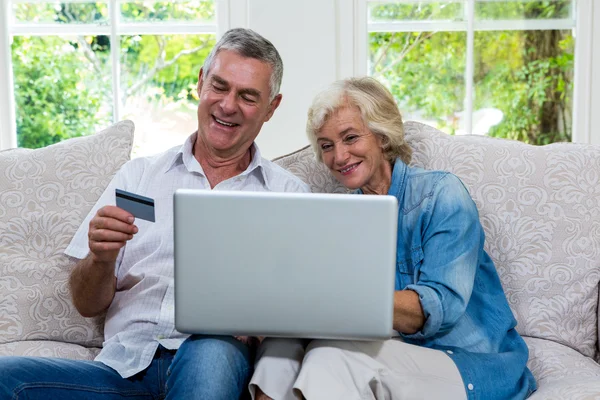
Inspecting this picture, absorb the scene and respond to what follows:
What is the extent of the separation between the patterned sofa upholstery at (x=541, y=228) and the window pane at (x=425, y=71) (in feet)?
3.28

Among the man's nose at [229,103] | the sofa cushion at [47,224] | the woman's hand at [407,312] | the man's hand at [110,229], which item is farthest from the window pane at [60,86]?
the woman's hand at [407,312]

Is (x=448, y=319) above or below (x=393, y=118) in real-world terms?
below

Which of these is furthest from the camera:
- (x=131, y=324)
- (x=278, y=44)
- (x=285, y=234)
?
(x=278, y=44)

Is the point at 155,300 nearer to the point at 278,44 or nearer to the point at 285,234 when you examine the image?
the point at 285,234

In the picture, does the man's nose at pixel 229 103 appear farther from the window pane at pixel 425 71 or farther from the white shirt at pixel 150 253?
the window pane at pixel 425 71

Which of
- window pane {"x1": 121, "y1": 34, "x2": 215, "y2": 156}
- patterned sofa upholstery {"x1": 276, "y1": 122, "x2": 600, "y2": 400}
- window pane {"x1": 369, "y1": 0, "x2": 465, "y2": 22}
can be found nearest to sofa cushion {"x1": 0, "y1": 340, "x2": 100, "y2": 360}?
patterned sofa upholstery {"x1": 276, "y1": 122, "x2": 600, "y2": 400}

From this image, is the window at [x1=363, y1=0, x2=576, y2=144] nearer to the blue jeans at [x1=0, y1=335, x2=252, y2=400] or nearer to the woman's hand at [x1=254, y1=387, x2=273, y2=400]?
the blue jeans at [x1=0, y1=335, x2=252, y2=400]

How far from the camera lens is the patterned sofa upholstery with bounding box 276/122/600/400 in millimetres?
1856

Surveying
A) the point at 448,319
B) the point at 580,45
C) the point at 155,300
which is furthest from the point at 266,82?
the point at 580,45

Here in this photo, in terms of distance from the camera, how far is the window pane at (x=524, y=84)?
293 centimetres

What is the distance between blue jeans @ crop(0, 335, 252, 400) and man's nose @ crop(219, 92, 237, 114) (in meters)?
0.61

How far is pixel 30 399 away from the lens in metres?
1.43

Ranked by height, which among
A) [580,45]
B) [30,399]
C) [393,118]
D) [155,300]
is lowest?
[30,399]

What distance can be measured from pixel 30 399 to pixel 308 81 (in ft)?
5.64
